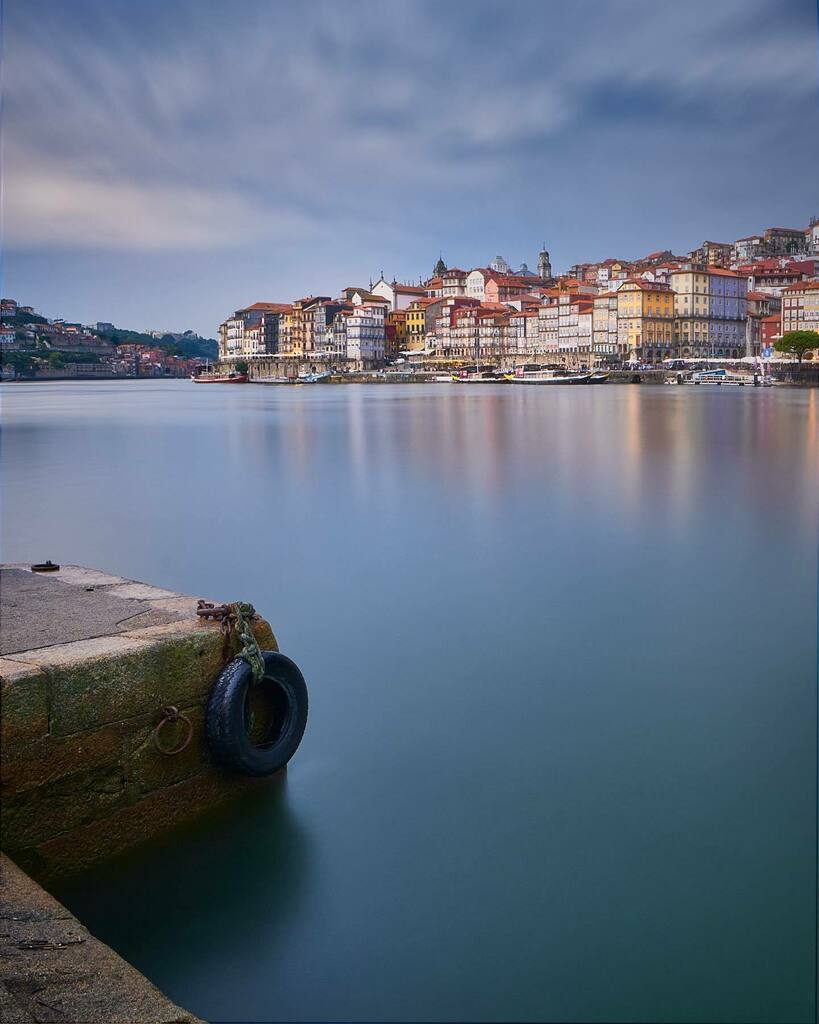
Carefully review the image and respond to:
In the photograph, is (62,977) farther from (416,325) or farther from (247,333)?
(247,333)

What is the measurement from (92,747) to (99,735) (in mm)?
31

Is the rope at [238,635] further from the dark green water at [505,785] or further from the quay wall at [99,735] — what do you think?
the dark green water at [505,785]

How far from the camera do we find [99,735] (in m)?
2.26

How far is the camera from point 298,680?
280 centimetres

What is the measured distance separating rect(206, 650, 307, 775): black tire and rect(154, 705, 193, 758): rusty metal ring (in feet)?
0.25

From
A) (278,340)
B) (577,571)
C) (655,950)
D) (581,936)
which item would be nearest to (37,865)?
(581,936)

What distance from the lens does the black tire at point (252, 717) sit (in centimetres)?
251

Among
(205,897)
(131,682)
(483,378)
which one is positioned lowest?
(205,897)

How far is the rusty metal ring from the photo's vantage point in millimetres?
2377

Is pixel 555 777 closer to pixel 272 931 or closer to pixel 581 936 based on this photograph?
pixel 581 936

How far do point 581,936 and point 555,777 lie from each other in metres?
0.78

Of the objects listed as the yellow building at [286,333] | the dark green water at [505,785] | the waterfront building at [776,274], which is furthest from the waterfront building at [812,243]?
the dark green water at [505,785]

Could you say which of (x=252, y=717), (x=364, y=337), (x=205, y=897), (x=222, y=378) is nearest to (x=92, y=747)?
(x=205, y=897)

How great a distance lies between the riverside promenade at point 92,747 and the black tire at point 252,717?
0.15ft
